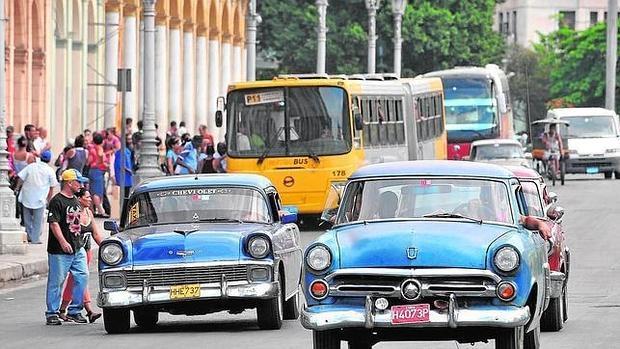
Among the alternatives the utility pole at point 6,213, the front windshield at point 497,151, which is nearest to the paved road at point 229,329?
the utility pole at point 6,213

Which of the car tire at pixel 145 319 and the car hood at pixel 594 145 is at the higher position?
the car hood at pixel 594 145

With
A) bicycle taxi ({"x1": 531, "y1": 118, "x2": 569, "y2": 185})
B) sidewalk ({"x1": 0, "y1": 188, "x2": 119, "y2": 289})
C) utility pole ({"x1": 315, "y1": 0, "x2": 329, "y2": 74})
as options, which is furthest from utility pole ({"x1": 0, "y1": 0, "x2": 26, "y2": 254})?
utility pole ({"x1": 315, "y1": 0, "x2": 329, "y2": 74})

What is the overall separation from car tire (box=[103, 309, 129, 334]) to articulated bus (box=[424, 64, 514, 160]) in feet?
133

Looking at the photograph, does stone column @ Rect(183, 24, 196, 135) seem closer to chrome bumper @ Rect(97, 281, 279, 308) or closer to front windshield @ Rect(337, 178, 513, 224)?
chrome bumper @ Rect(97, 281, 279, 308)

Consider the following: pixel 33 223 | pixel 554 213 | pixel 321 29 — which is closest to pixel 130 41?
pixel 321 29

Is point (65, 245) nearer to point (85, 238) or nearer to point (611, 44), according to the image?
point (85, 238)

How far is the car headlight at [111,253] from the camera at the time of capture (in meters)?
17.7

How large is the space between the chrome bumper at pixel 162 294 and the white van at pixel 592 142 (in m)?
40.8

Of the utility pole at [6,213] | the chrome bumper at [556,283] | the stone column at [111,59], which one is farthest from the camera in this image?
the stone column at [111,59]

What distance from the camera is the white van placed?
5788 centimetres

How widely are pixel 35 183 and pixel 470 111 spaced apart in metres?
30.5

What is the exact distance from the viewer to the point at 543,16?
6058 inches

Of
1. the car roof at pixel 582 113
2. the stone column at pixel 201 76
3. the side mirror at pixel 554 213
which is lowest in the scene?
the side mirror at pixel 554 213

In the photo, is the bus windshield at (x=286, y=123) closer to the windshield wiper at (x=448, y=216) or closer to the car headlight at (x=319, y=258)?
the windshield wiper at (x=448, y=216)
